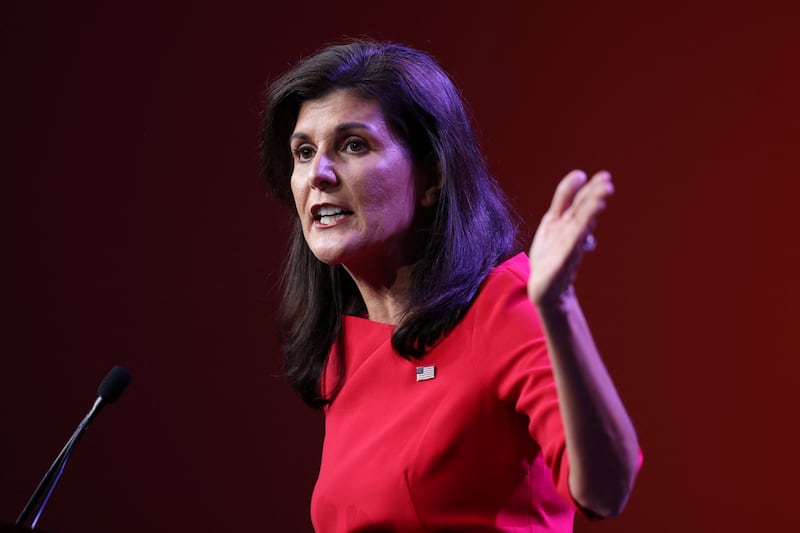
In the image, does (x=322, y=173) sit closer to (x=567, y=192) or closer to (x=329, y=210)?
(x=329, y=210)

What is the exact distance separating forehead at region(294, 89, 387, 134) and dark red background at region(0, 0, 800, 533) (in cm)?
130

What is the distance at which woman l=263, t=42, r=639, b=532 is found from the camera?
1.54m

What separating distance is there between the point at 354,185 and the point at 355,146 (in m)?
0.08

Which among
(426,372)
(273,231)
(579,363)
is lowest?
(273,231)

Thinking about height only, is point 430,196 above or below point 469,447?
above

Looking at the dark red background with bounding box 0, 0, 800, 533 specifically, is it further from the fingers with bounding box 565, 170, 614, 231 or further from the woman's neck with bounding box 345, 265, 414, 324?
the fingers with bounding box 565, 170, 614, 231

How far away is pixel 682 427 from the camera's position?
2.85m

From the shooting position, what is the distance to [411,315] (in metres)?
1.72

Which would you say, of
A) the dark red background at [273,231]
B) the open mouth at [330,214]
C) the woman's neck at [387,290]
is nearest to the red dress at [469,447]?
the woman's neck at [387,290]

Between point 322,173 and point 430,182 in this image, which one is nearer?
point 322,173

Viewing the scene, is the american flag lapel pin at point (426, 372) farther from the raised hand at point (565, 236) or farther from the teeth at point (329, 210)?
the raised hand at point (565, 236)

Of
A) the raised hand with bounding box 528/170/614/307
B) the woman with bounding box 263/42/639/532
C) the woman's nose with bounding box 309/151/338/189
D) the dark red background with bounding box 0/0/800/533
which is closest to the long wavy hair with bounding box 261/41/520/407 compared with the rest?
the woman with bounding box 263/42/639/532

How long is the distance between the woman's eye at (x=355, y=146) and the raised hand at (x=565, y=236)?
684mm

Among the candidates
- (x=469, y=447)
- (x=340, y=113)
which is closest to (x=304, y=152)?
(x=340, y=113)
